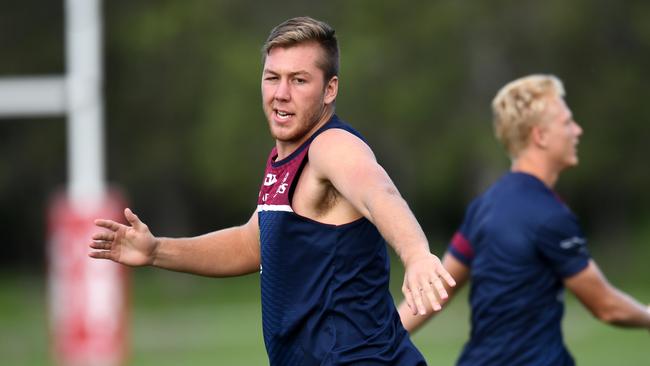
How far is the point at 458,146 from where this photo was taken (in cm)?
3173

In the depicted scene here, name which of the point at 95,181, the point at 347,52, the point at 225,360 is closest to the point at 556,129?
the point at 95,181

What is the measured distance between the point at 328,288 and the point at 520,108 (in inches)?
84.3

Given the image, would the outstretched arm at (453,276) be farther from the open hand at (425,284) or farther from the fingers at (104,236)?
the open hand at (425,284)

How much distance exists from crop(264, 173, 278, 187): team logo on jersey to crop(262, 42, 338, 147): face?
14cm

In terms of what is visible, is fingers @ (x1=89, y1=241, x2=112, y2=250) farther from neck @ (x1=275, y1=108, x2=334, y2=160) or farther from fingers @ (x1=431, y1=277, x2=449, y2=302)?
fingers @ (x1=431, y1=277, x2=449, y2=302)

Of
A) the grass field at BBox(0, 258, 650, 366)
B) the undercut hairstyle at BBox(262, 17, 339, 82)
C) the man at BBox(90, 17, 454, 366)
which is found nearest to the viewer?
the man at BBox(90, 17, 454, 366)

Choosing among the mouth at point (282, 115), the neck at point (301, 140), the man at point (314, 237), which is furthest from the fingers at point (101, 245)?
the mouth at point (282, 115)

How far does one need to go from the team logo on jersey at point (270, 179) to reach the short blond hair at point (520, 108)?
194 centimetres

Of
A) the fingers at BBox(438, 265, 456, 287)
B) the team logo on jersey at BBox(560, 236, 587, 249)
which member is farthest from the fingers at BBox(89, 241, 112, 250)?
the team logo on jersey at BBox(560, 236, 587, 249)

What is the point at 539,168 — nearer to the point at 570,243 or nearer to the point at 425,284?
the point at 570,243

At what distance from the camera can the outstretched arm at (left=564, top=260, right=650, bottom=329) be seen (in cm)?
634

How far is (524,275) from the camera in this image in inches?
251

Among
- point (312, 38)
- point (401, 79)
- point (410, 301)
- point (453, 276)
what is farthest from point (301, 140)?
point (401, 79)

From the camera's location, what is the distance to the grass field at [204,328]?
18.6 meters
